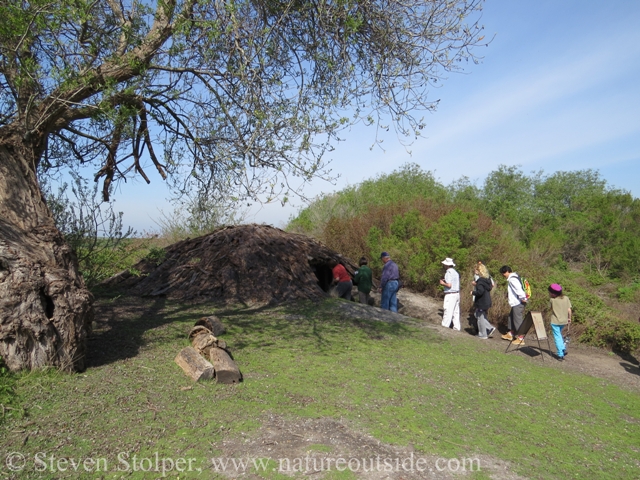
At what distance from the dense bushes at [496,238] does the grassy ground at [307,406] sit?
6079mm

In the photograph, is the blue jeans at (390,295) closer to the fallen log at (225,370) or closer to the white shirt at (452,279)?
the white shirt at (452,279)

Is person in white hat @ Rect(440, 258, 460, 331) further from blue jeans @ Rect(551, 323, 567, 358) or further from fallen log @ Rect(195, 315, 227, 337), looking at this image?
fallen log @ Rect(195, 315, 227, 337)

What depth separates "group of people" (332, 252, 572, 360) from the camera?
9047 millimetres

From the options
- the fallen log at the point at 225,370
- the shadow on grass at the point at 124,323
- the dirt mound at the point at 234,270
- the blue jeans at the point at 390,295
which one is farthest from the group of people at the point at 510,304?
the fallen log at the point at 225,370

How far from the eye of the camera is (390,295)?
40.3 feet

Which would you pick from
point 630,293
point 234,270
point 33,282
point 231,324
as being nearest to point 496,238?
point 630,293

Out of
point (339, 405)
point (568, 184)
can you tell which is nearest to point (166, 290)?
point (339, 405)

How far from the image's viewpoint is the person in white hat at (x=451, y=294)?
436 inches

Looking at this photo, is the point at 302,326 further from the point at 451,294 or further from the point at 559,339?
the point at 559,339

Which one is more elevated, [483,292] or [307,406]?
[483,292]

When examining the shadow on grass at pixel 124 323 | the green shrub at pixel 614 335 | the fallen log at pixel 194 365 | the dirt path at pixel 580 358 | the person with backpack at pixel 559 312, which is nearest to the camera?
the fallen log at pixel 194 365

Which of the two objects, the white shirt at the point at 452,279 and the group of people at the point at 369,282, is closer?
the white shirt at the point at 452,279

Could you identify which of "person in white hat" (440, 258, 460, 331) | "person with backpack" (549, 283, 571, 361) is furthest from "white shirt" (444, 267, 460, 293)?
"person with backpack" (549, 283, 571, 361)

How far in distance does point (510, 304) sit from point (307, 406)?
6729mm
